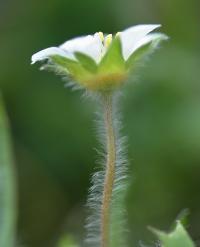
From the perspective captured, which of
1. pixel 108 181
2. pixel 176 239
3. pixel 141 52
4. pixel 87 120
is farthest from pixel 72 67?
pixel 87 120

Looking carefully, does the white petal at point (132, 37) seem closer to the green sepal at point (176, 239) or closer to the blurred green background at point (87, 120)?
the green sepal at point (176, 239)

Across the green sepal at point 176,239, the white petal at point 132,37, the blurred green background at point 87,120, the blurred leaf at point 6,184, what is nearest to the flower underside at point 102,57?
the white petal at point 132,37

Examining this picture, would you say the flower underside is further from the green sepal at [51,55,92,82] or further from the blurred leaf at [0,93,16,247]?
the blurred leaf at [0,93,16,247]

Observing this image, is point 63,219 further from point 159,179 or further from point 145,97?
point 145,97

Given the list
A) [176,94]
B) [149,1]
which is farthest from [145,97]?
[149,1]

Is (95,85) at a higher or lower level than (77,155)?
higher

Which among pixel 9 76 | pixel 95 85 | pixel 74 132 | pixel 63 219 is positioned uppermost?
pixel 95 85
